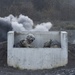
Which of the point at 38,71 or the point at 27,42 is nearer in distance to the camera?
the point at 38,71

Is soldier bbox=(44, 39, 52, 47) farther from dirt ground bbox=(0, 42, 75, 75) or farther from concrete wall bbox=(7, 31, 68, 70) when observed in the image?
dirt ground bbox=(0, 42, 75, 75)

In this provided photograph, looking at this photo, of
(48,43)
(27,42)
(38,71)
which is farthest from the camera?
(48,43)

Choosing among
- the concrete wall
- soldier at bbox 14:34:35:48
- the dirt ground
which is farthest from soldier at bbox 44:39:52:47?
the dirt ground

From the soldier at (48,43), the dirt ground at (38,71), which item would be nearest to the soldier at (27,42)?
the soldier at (48,43)

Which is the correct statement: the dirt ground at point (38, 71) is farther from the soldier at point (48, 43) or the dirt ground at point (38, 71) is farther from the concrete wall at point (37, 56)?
the soldier at point (48, 43)

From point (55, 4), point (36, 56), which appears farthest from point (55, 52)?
point (55, 4)

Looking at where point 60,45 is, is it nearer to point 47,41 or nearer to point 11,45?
point 47,41

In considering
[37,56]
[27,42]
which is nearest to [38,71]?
[37,56]

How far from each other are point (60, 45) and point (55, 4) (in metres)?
32.0

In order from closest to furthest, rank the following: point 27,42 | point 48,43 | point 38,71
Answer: point 38,71, point 27,42, point 48,43

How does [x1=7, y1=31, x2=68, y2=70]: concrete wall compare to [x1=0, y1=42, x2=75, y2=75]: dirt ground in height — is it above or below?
above

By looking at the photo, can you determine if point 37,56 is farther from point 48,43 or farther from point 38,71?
point 48,43

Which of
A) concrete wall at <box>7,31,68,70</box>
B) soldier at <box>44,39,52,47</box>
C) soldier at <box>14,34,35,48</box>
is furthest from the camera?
soldier at <box>44,39,52,47</box>

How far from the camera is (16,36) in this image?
11.7 metres
